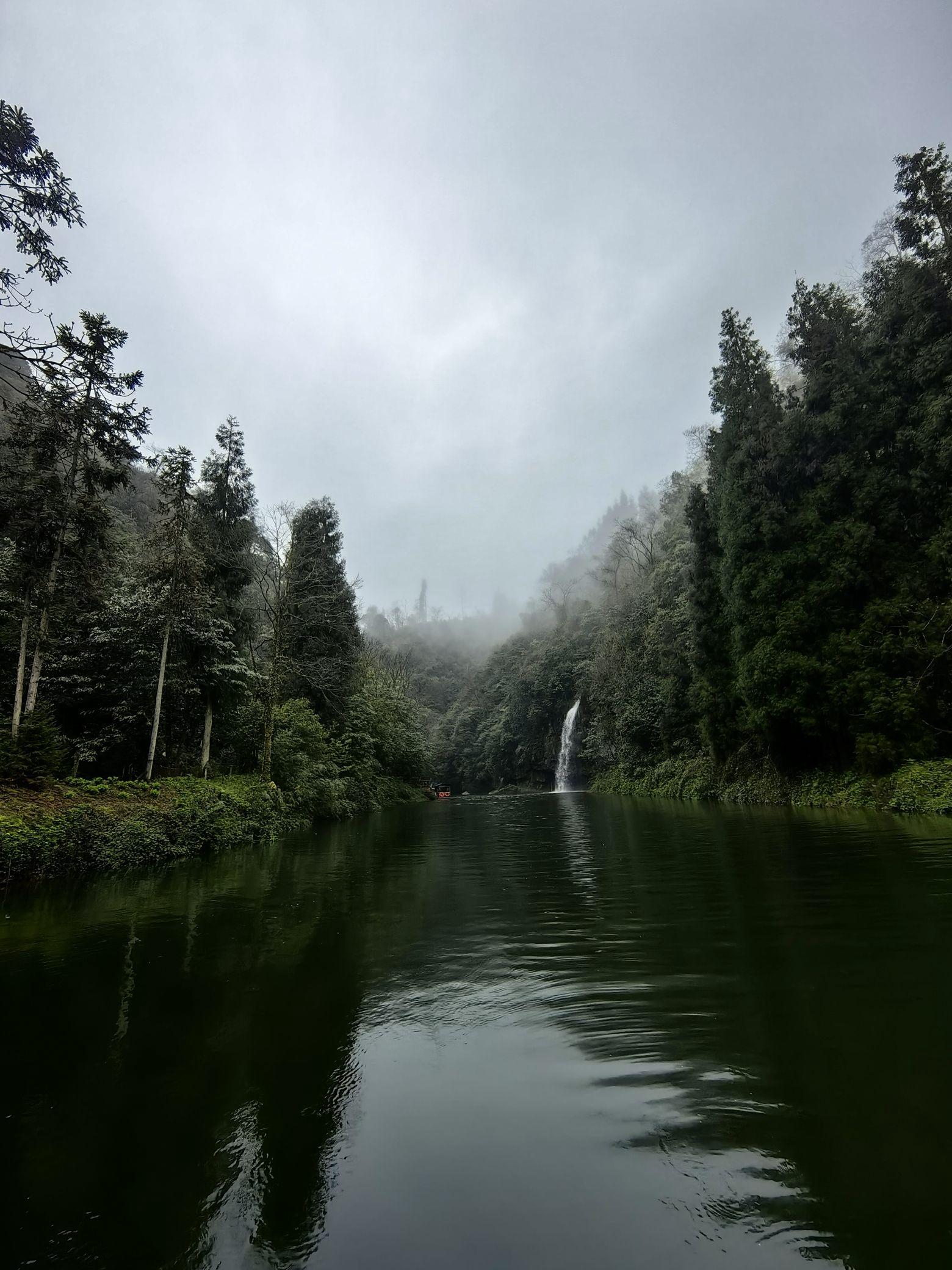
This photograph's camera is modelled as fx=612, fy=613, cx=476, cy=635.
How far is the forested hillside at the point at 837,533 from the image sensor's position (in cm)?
1452

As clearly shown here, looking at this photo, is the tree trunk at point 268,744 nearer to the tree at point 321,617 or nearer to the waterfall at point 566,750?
the tree at point 321,617

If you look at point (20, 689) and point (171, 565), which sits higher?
point (171, 565)

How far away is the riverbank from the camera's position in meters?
9.25

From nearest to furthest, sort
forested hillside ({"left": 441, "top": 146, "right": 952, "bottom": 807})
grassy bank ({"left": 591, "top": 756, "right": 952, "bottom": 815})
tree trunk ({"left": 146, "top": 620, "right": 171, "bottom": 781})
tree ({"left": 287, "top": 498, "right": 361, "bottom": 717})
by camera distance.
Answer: grassy bank ({"left": 591, "top": 756, "right": 952, "bottom": 815}), forested hillside ({"left": 441, "top": 146, "right": 952, "bottom": 807}), tree trunk ({"left": 146, "top": 620, "right": 171, "bottom": 781}), tree ({"left": 287, "top": 498, "right": 361, "bottom": 717})

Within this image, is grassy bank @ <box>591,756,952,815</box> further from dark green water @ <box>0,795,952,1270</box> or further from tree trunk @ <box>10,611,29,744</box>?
tree trunk @ <box>10,611,29,744</box>

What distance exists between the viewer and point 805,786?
694 inches

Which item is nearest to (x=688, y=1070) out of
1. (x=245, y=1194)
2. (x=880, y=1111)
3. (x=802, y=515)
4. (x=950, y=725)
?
(x=880, y=1111)

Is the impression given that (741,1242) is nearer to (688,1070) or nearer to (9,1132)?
(688,1070)

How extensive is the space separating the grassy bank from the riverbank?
14.7 m

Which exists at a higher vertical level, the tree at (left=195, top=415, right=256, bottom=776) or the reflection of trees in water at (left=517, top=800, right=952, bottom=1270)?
the tree at (left=195, top=415, right=256, bottom=776)

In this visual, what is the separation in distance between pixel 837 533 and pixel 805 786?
23.6 ft

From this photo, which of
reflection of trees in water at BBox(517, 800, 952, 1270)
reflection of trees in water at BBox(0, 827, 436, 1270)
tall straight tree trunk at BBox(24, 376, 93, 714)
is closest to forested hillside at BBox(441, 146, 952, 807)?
reflection of trees in water at BBox(517, 800, 952, 1270)

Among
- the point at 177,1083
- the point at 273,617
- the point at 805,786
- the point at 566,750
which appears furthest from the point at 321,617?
the point at 566,750

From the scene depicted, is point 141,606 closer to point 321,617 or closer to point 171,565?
point 171,565
